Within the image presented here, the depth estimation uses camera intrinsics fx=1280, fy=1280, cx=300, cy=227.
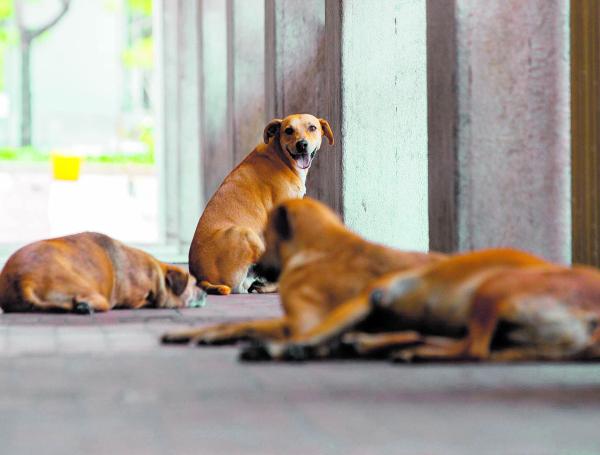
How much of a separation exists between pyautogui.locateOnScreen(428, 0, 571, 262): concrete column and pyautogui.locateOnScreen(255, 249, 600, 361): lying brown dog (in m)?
2.71

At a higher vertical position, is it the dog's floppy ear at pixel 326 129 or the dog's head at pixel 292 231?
the dog's floppy ear at pixel 326 129

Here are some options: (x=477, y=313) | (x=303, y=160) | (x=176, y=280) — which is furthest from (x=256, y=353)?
(x=303, y=160)

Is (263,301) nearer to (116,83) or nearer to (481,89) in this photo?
(481,89)

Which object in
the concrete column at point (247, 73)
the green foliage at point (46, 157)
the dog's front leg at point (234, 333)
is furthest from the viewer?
the green foliage at point (46, 157)

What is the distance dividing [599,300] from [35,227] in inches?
919

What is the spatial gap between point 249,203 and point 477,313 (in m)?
6.27

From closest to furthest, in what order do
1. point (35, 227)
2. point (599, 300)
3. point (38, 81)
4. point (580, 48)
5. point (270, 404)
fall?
point (270, 404) → point (599, 300) → point (580, 48) → point (35, 227) → point (38, 81)

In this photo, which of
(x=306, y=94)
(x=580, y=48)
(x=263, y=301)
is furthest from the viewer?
(x=306, y=94)

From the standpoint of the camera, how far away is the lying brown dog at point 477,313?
4.99m

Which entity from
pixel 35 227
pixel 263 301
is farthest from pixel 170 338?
pixel 35 227

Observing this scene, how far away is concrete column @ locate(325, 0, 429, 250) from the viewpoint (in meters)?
11.5

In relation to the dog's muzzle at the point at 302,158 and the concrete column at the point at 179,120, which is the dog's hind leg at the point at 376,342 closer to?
the dog's muzzle at the point at 302,158

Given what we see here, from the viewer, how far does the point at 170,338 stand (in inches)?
241

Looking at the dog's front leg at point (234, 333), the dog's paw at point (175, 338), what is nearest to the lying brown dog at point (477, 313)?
the dog's front leg at point (234, 333)
